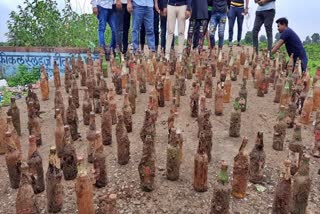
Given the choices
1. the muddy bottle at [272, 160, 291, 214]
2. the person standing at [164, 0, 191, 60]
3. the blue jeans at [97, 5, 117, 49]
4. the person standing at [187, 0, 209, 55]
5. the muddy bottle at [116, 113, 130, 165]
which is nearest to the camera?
the muddy bottle at [272, 160, 291, 214]

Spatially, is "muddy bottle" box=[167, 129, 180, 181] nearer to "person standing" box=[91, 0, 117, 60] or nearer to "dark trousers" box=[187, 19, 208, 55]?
"person standing" box=[91, 0, 117, 60]

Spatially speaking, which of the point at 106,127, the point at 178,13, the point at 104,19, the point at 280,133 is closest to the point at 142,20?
the point at 178,13

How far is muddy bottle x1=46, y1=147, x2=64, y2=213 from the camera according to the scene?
2.58 meters

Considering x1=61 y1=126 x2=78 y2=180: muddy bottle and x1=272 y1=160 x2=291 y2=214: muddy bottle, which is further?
x1=61 y1=126 x2=78 y2=180: muddy bottle

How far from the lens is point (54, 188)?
262 centimetres

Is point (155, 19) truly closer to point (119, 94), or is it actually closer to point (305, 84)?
point (119, 94)

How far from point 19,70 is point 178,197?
265 inches

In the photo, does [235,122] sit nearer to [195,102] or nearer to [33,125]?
[195,102]

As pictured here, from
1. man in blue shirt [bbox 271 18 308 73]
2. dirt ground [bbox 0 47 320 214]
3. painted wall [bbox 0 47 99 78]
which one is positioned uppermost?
man in blue shirt [bbox 271 18 308 73]

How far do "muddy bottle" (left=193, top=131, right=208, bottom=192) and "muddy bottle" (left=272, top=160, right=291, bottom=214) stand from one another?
579 mm

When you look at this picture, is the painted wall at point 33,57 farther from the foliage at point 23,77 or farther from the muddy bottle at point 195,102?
the muddy bottle at point 195,102

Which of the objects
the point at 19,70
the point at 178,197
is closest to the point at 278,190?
the point at 178,197

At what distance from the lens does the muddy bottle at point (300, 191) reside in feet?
8.66

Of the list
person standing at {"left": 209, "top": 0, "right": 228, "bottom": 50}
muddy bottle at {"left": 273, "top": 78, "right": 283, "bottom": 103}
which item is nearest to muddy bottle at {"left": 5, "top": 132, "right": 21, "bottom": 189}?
muddy bottle at {"left": 273, "top": 78, "right": 283, "bottom": 103}
